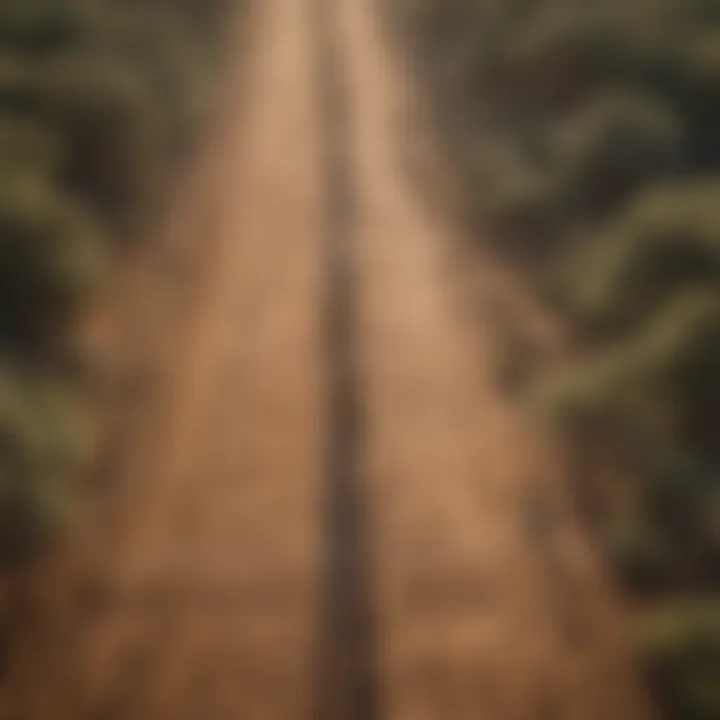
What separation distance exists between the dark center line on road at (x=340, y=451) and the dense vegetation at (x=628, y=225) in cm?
16

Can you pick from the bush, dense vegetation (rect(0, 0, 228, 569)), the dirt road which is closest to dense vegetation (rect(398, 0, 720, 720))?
the dirt road

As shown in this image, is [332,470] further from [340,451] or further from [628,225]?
[628,225]

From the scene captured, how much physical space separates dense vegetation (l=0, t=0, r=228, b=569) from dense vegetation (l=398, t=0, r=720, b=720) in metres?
0.39

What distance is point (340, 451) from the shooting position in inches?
56.7

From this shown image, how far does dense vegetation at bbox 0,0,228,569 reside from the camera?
1.36 meters

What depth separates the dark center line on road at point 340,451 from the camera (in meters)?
1.29

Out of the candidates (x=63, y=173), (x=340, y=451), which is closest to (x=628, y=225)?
(x=340, y=451)

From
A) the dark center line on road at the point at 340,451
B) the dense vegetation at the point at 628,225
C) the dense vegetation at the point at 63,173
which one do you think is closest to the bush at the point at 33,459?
the dense vegetation at the point at 63,173

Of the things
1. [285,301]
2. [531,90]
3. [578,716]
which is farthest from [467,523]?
[531,90]

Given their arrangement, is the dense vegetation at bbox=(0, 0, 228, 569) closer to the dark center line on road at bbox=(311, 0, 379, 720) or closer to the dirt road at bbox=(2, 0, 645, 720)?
the dirt road at bbox=(2, 0, 645, 720)

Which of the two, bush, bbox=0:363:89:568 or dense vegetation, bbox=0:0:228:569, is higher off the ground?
dense vegetation, bbox=0:0:228:569

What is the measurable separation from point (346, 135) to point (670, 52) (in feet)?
1.59

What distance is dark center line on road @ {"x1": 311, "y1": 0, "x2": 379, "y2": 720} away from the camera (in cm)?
129

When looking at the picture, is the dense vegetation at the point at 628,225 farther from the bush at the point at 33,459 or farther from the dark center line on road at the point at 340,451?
the bush at the point at 33,459
